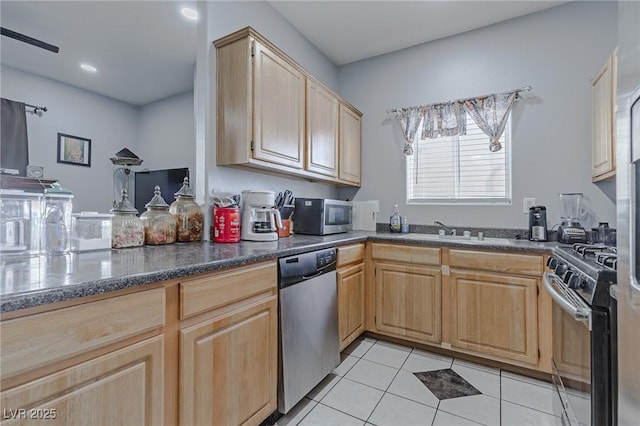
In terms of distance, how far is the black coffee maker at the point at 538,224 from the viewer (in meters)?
2.24

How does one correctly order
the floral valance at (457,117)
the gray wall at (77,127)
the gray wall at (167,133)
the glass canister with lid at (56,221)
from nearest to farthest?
the glass canister with lid at (56,221) < the floral valance at (457,117) < the gray wall at (77,127) < the gray wall at (167,133)

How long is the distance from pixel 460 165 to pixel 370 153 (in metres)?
0.91

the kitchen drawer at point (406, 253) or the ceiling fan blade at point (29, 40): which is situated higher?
the ceiling fan blade at point (29, 40)

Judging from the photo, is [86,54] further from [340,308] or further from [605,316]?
[605,316]

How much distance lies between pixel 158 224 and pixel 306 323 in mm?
1006

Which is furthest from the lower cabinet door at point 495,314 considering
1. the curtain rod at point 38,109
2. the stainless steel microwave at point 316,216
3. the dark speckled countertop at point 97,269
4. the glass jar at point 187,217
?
the curtain rod at point 38,109

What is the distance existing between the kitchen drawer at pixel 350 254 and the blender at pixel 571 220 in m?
1.44

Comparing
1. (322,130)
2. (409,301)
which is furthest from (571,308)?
(322,130)

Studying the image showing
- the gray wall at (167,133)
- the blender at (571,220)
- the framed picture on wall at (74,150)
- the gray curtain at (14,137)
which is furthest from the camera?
the gray wall at (167,133)

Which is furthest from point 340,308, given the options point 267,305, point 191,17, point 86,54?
point 86,54

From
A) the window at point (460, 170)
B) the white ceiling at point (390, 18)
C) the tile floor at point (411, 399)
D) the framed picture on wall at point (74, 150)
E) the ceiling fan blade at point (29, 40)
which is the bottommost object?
the tile floor at point (411, 399)

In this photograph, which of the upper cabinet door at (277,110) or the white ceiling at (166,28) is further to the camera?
the white ceiling at (166,28)

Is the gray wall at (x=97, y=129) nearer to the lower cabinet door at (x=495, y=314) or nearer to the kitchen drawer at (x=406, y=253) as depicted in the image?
the kitchen drawer at (x=406, y=253)

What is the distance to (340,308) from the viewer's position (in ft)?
6.80
